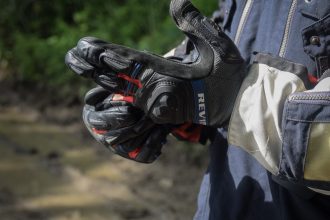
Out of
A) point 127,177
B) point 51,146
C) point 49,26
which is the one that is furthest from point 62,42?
point 127,177

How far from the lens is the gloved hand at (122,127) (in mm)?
1344

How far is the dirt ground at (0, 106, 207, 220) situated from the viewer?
3902 mm

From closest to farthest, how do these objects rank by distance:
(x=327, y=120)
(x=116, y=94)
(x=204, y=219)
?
(x=327, y=120) < (x=116, y=94) < (x=204, y=219)

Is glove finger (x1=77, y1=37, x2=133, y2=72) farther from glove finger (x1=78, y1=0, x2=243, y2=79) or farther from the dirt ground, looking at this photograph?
the dirt ground

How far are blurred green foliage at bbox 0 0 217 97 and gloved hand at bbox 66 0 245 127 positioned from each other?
3999 millimetres

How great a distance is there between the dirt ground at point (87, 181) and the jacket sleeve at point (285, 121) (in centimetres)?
270

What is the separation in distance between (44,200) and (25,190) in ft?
0.98

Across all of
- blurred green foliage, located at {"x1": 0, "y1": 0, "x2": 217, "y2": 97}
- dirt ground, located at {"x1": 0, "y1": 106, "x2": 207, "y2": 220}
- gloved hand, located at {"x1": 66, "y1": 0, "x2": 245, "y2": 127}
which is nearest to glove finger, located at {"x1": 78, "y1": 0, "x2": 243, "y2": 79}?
gloved hand, located at {"x1": 66, "y1": 0, "x2": 245, "y2": 127}

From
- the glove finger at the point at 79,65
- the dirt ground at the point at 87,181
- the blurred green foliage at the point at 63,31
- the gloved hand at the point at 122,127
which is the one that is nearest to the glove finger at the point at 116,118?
the gloved hand at the point at 122,127

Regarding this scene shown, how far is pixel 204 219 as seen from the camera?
1.50 m

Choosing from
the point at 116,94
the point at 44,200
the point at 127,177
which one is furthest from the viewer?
the point at 127,177

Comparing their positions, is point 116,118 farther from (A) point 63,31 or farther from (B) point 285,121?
(A) point 63,31

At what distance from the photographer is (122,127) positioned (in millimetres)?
1351

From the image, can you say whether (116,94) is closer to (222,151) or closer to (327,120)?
(222,151)
